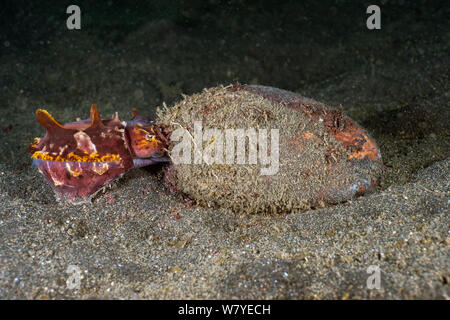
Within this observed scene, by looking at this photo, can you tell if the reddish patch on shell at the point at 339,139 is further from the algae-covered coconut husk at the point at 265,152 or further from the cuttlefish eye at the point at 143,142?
the cuttlefish eye at the point at 143,142

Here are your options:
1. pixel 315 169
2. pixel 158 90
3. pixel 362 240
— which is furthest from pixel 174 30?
pixel 362 240

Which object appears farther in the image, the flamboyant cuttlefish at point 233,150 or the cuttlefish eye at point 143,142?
the cuttlefish eye at point 143,142

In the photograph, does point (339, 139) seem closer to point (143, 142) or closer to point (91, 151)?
point (143, 142)

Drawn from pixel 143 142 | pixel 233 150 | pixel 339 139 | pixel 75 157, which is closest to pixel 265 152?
pixel 233 150

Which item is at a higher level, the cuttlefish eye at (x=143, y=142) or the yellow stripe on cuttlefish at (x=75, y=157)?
the cuttlefish eye at (x=143, y=142)

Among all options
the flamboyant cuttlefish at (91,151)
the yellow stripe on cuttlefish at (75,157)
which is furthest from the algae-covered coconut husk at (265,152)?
the yellow stripe on cuttlefish at (75,157)
